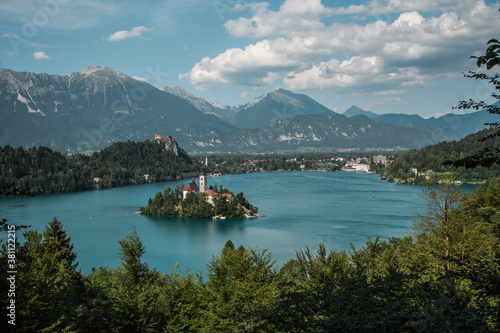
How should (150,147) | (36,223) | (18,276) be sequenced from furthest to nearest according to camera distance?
1. (150,147)
2. (36,223)
3. (18,276)

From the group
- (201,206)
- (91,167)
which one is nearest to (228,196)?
(201,206)

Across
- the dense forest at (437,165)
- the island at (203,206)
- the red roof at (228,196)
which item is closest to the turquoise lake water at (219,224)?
the island at (203,206)

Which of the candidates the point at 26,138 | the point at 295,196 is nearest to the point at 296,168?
the point at 295,196

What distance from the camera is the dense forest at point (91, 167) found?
5414cm

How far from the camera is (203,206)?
122ft

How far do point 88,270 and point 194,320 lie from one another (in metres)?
14.7

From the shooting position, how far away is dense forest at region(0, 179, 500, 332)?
12.1ft

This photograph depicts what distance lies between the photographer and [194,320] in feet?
26.6

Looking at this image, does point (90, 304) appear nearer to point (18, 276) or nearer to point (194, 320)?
point (18, 276)

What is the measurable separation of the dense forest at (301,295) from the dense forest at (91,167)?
35614mm

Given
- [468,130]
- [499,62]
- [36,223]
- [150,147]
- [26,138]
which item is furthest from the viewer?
[468,130]

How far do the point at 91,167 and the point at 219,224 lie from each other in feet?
142

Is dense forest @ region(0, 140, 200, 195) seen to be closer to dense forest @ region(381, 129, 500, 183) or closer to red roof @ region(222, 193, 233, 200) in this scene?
red roof @ region(222, 193, 233, 200)

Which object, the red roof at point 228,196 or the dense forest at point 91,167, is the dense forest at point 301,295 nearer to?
the red roof at point 228,196
